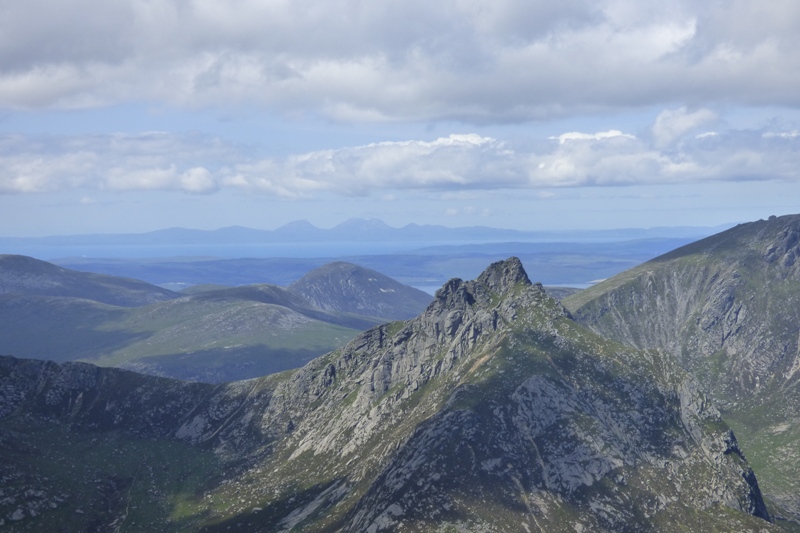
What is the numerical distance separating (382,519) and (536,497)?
34303 mm

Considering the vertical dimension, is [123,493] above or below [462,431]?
below

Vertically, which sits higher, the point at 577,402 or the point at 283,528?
the point at 577,402

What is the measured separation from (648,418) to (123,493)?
133 m

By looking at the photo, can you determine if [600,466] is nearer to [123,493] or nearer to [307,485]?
[307,485]

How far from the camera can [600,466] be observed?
17475 cm

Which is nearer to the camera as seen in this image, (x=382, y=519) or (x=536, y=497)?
(x=382, y=519)

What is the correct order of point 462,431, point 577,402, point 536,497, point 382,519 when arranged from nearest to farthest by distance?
point 382,519
point 536,497
point 462,431
point 577,402

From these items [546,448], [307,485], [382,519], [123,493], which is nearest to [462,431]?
[546,448]

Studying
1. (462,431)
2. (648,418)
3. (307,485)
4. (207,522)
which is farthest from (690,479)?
(207,522)

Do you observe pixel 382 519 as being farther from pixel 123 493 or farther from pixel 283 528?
pixel 123 493

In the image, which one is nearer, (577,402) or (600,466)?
(600,466)

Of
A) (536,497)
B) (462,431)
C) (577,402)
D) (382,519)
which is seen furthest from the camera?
(577,402)

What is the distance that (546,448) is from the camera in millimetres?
178250

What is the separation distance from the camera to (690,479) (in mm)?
177875
